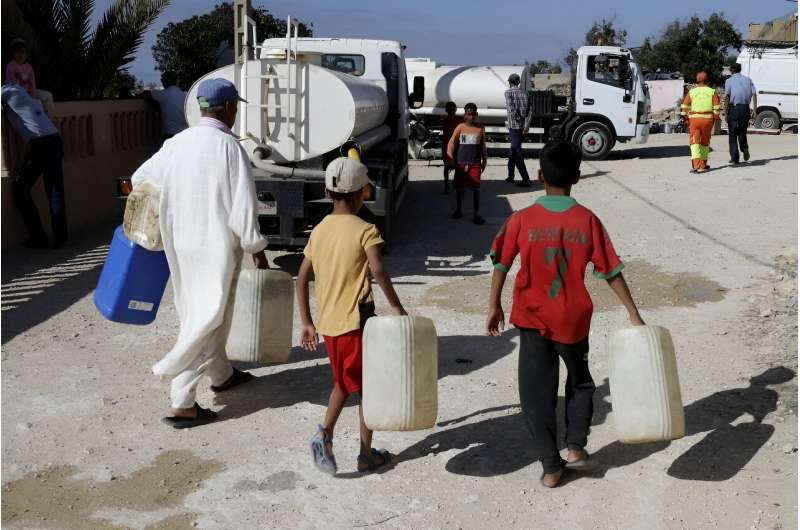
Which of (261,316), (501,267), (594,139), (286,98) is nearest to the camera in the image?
(501,267)

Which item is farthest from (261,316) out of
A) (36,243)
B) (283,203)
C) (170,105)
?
(170,105)

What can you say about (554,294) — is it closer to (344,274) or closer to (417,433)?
(344,274)

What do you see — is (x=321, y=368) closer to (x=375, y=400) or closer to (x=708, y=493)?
(x=375, y=400)

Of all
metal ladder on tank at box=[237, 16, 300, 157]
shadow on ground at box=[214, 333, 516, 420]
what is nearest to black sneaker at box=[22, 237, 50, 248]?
metal ladder on tank at box=[237, 16, 300, 157]

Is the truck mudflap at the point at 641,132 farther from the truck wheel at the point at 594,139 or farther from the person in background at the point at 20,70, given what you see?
the person in background at the point at 20,70

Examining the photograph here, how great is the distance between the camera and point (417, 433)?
511 cm

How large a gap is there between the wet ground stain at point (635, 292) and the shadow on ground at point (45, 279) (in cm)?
308

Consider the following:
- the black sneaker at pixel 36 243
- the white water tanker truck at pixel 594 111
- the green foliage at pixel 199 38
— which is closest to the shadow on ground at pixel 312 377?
the black sneaker at pixel 36 243

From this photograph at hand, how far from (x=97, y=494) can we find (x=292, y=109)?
198 inches

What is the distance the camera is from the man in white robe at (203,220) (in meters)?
4.91

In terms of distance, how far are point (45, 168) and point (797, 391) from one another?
737 centimetres

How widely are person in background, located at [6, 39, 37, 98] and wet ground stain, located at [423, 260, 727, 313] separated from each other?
466cm

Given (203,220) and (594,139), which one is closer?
(203,220)

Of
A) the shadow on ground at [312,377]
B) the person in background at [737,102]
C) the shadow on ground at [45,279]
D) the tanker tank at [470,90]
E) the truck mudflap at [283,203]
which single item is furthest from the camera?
the tanker tank at [470,90]
